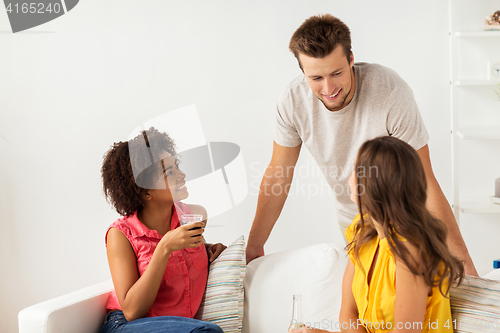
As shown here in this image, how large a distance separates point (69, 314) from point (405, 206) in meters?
1.13

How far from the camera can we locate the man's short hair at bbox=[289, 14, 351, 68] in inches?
52.9

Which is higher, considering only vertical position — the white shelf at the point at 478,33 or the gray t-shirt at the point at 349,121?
the white shelf at the point at 478,33

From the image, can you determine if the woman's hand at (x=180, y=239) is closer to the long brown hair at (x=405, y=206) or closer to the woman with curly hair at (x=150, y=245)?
the woman with curly hair at (x=150, y=245)

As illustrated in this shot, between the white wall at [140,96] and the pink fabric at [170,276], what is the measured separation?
76cm

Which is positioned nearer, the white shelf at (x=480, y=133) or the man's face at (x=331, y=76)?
the man's face at (x=331, y=76)

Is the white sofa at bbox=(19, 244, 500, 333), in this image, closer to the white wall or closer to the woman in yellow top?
the woman in yellow top

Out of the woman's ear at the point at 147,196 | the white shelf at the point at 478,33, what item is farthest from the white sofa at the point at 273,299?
the white shelf at the point at 478,33

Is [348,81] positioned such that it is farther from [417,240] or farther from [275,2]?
[275,2]

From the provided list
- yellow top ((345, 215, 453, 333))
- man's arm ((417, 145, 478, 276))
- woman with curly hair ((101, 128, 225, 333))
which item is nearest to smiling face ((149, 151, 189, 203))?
woman with curly hair ((101, 128, 225, 333))

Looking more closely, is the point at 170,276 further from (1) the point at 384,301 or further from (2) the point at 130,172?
(1) the point at 384,301

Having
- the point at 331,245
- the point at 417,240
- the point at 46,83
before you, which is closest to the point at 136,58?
the point at 46,83

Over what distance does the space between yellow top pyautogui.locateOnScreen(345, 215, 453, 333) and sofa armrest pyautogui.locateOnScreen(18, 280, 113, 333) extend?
0.93 meters

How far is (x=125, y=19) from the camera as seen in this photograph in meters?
2.23

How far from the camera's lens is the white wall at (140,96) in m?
2.09
